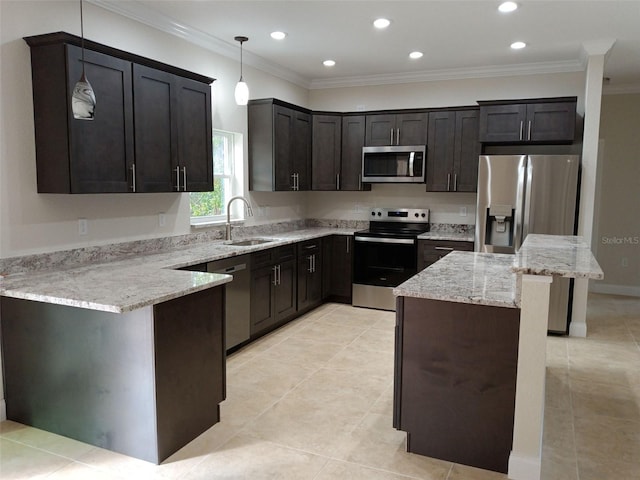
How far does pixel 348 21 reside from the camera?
12.9 ft

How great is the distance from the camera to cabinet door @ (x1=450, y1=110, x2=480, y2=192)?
5.28m

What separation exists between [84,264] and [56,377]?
2.79 feet

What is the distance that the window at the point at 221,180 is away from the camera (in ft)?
15.0

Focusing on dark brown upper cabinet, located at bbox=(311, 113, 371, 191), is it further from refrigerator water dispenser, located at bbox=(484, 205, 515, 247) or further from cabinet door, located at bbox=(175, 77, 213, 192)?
cabinet door, located at bbox=(175, 77, 213, 192)

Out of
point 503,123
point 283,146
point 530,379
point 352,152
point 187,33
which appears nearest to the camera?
point 530,379

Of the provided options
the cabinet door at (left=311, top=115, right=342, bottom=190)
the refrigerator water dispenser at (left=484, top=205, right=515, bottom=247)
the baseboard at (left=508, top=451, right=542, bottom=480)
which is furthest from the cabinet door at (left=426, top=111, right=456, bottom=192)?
the baseboard at (left=508, top=451, right=542, bottom=480)

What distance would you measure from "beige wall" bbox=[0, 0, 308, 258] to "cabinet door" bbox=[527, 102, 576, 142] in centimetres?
327

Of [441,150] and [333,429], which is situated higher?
[441,150]

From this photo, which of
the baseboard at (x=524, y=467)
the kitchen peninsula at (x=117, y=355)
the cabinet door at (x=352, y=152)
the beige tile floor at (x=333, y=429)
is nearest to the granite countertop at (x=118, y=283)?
the kitchen peninsula at (x=117, y=355)

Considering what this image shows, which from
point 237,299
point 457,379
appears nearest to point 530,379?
point 457,379

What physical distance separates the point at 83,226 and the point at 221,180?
1.75m

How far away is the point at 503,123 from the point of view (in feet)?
16.3

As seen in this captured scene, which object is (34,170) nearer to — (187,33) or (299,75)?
(187,33)

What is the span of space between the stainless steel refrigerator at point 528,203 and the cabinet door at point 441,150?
62 cm
